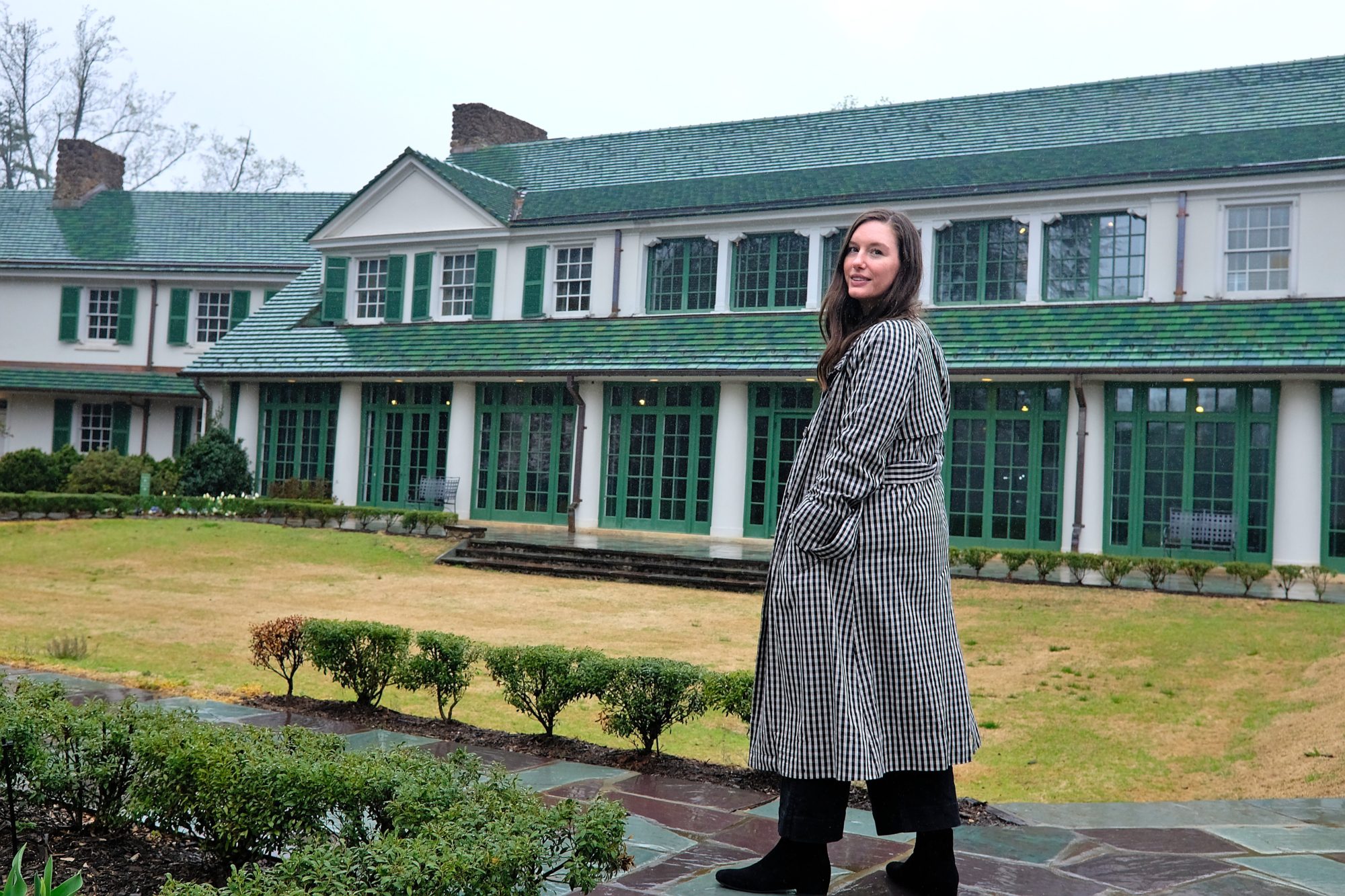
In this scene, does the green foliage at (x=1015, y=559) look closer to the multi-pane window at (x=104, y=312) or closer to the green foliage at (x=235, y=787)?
the green foliage at (x=235, y=787)

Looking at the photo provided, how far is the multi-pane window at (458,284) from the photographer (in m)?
23.1

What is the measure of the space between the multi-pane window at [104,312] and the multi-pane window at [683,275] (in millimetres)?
14389

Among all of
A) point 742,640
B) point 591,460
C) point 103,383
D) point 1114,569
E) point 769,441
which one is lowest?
point 742,640

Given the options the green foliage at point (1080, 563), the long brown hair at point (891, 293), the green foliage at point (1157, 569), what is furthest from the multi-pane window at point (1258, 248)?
the long brown hair at point (891, 293)

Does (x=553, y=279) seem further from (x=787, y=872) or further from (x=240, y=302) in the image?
(x=787, y=872)

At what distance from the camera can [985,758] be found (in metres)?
7.32

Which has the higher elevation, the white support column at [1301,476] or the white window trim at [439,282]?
the white window trim at [439,282]

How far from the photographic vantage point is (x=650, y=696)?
569cm

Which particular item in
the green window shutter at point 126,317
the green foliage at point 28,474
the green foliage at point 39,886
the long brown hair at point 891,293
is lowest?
the green foliage at point 39,886

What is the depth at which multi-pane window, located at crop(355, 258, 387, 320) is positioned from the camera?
2391 cm

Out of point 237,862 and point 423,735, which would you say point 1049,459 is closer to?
point 423,735

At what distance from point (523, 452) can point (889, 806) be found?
60.2 feet

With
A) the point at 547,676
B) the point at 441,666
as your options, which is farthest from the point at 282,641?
the point at 547,676

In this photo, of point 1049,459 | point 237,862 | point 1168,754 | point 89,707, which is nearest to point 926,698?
point 237,862
